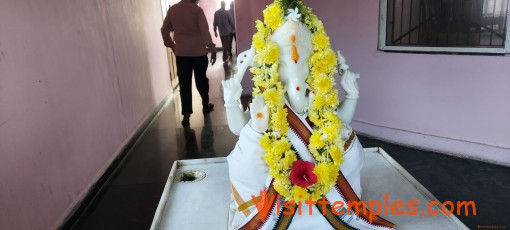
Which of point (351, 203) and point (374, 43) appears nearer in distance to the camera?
point (351, 203)

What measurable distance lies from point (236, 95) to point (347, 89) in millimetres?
555

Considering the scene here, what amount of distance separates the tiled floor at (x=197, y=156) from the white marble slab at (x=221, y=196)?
0.38 m

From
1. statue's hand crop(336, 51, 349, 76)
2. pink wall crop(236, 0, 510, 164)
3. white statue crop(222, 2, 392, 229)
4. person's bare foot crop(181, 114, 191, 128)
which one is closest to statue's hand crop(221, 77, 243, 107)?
white statue crop(222, 2, 392, 229)

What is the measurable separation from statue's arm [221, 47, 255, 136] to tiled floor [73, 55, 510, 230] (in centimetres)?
101

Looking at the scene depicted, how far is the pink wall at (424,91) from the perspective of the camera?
3.13m

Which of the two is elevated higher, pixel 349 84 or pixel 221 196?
pixel 349 84

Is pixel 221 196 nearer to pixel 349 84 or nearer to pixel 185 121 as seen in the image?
pixel 349 84

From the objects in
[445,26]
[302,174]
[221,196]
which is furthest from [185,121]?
[302,174]

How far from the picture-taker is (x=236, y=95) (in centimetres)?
184

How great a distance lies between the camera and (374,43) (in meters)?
3.74

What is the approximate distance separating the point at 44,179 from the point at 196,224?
0.96 meters

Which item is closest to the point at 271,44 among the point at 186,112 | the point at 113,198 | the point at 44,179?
the point at 44,179

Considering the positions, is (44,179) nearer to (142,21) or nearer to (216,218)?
(216,218)

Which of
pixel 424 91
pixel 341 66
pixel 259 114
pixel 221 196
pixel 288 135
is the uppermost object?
pixel 341 66
